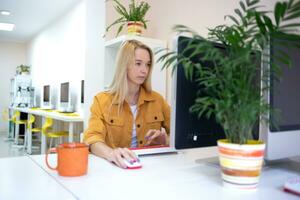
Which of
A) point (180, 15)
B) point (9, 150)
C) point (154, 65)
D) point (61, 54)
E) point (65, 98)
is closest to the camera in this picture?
point (180, 15)

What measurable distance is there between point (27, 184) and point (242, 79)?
67cm

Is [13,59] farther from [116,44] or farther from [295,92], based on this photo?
[295,92]


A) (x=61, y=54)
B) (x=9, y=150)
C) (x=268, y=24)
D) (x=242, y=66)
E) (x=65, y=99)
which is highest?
(x=61, y=54)

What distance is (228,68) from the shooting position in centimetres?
76

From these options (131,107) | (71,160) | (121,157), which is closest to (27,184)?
(71,160)

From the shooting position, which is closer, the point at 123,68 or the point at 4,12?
the point at 123,68

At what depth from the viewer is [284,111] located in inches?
37.5

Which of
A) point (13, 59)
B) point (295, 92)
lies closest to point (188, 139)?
point (295, 92)

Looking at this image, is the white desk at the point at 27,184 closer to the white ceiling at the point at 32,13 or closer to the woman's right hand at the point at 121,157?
the woman's right hand at the point at 121,157

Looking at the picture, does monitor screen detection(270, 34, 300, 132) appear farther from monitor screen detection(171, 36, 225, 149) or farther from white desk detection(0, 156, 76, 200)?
white desk detection(0, 156, 76, 200)

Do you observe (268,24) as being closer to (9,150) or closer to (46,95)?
(9,150)

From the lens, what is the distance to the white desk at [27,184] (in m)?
0.76

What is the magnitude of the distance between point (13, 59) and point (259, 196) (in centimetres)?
910

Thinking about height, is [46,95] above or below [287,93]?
below
